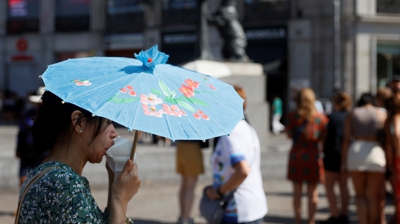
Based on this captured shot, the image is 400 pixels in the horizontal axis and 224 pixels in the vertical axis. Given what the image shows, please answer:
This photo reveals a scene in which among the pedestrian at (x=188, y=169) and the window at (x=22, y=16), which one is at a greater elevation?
the window at (x=22, y=16)

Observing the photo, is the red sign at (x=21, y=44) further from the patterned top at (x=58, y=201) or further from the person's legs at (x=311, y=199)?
the patterned top at (x=58, y=201)

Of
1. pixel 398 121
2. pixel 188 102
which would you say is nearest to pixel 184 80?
pixel 188 102

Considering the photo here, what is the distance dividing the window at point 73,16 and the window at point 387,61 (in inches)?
653

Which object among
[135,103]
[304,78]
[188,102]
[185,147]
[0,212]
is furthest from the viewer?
[304,78]

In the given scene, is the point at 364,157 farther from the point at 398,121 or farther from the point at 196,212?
the point at 196,212

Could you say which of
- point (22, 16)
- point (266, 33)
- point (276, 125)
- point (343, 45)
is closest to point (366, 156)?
point (276, 125)

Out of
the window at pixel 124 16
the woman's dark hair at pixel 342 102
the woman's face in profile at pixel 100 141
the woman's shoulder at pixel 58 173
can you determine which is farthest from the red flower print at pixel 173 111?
the window at pixel 124 16

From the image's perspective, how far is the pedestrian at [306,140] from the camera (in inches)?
281

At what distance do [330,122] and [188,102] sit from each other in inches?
225

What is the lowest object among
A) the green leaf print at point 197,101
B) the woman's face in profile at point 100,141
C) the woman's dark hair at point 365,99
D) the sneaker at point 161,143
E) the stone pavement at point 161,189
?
the sneaker at point 161,143

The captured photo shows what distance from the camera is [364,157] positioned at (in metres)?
6.95

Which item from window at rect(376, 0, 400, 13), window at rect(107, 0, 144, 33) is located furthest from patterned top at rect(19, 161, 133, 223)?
window at rect(107, 0, 144, 33)

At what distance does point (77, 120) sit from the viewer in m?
2.33

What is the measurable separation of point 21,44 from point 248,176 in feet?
112
